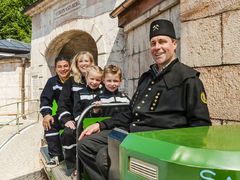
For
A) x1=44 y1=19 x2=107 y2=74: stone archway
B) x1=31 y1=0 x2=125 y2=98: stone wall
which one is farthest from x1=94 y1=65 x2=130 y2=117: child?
x1=44 y1=19 x2=107 y2=74: stone archway

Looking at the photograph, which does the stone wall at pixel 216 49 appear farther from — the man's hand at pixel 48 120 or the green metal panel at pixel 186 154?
the man's hand at pixel 48 120

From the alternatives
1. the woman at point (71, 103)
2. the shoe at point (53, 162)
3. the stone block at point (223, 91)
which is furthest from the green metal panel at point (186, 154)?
the shoe at point (53, 162)

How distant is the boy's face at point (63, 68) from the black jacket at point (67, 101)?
0.60 metres

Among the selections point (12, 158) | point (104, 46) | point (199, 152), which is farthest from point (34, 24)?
point (199, 152)

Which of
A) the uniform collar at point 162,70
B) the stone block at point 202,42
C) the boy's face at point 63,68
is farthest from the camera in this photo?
the boy's face at point 63,68

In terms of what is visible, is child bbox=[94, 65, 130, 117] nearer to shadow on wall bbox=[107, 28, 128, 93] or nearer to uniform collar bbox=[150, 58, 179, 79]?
uniform collar bbox=[150, 58, 179, 79]

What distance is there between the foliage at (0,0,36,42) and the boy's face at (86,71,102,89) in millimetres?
23476

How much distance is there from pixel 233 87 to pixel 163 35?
3.53 ft

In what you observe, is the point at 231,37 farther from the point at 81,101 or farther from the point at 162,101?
the point at 81,101

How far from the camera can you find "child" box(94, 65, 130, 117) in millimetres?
3537

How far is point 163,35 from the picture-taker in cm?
229

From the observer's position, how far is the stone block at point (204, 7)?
3098mm

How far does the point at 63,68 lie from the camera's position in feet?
14.5

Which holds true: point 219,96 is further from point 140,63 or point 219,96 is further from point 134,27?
point 134,27
